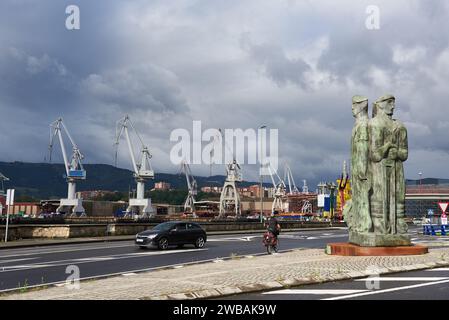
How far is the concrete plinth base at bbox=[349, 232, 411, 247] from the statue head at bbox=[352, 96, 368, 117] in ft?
13.8

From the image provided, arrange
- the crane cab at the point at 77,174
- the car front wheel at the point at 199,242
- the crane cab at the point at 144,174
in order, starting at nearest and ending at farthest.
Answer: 1. the car front wheel at the point at 199,242
2. the crane cab at the point at 144,174
3. the crane cab at the point at 77,174

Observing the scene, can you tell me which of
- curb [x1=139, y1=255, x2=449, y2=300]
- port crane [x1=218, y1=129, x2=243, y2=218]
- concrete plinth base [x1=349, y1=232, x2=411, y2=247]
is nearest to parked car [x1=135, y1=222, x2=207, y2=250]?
concrete plinth base [x1=349, y1=232, x2=411, y2=247]

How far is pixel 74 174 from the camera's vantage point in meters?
132

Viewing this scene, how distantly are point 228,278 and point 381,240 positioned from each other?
6820mm

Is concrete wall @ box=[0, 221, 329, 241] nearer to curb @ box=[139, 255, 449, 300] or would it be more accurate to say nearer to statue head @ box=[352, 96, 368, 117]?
statue head @ box=[352, 96, 368, 117]

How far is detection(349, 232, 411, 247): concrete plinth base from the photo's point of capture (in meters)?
15.9

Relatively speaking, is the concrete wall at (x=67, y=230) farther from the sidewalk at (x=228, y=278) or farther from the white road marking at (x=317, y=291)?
the white road marking at (x=317, y=291)

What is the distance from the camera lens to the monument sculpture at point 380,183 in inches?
634

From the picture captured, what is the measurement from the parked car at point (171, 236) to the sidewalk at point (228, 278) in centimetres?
824

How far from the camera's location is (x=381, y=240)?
52.2ft

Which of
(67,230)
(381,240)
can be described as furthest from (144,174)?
(381,240)

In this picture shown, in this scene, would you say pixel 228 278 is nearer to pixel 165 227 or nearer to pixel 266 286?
pixel 266 286

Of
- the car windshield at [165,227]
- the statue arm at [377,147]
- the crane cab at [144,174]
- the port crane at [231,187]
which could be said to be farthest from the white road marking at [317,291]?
the port crane at [231,187]

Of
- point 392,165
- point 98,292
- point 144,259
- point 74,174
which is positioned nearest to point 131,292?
point 98,292
